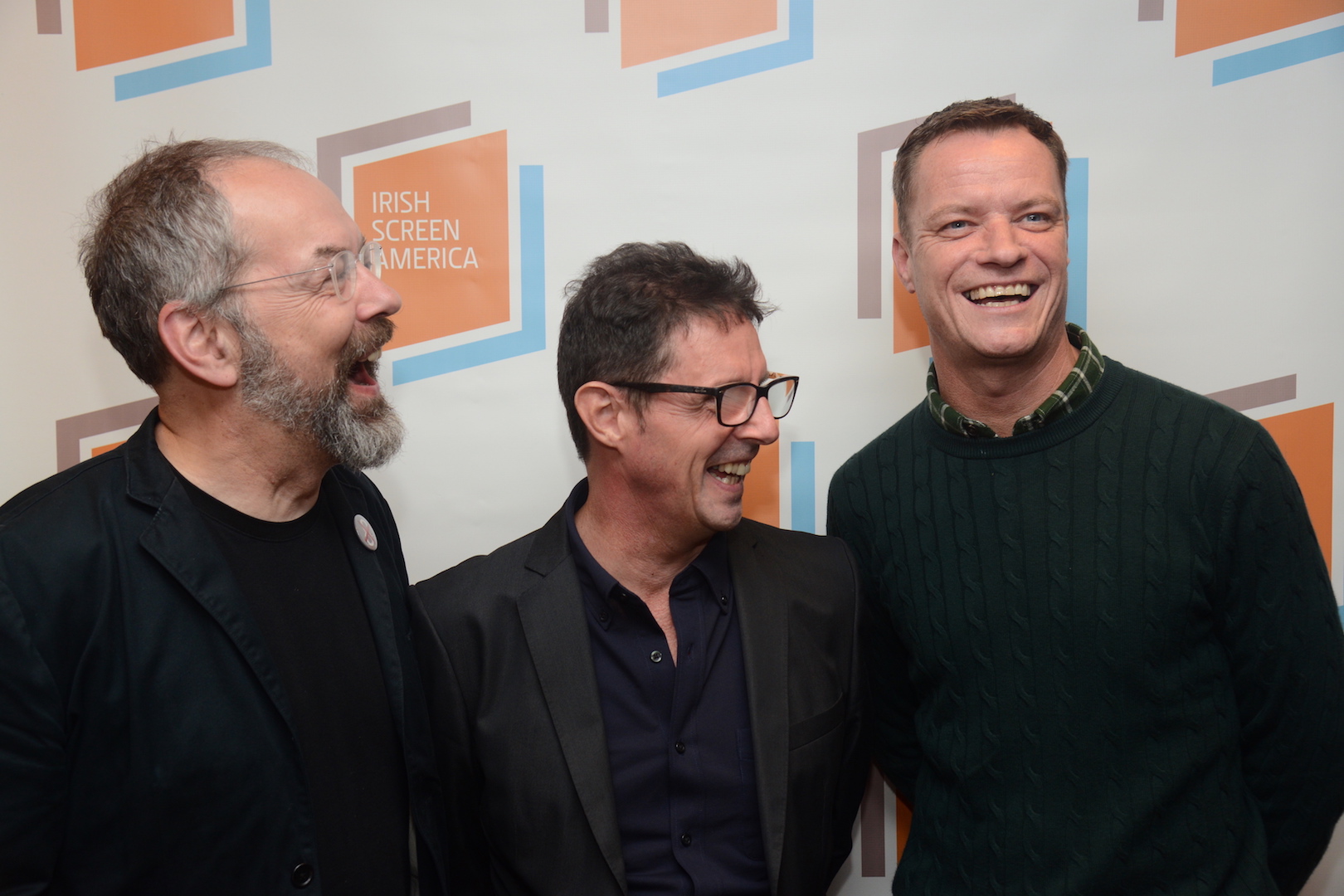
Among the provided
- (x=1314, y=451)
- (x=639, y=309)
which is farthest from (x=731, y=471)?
(x=1314, y=451)

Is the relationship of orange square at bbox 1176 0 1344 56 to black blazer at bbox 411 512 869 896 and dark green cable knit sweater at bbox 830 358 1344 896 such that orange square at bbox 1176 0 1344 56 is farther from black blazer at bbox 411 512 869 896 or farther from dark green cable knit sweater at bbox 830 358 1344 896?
black blazer at bbox 411 512 869 896

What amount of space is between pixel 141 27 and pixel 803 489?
1.89 meters

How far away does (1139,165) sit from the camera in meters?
2.04

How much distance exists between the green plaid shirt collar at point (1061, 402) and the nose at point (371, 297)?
1033mm

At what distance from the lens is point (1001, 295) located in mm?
1523

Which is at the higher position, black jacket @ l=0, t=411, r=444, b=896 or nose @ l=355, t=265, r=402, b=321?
nose @ l=355, t=265, r=402, b=321

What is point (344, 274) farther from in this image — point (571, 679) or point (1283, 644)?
point (1283, 644)

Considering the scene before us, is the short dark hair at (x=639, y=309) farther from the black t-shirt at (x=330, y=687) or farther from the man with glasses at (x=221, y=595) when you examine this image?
the black t-shirt at (x=330, y=687)

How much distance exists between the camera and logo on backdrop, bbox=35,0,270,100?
2.00 meters

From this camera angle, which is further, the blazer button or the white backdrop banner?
the white backdrop banner

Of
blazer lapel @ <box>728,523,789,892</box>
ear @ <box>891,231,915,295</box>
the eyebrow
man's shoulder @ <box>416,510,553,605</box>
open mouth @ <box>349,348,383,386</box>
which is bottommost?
blazer lapel @ <box>728,523,789,892</box>

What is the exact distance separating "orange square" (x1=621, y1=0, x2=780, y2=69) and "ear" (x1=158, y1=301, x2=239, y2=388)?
1.15 metres

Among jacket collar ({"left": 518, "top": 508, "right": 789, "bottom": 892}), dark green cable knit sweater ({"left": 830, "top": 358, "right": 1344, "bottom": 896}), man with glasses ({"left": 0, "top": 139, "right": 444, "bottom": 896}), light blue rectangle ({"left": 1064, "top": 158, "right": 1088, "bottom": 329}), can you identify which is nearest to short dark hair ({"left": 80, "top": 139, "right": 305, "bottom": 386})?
man with glasses ({"left": 0, "top": 139, "right": 444, "bottom": 896})

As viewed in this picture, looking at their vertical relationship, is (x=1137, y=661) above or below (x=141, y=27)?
below
